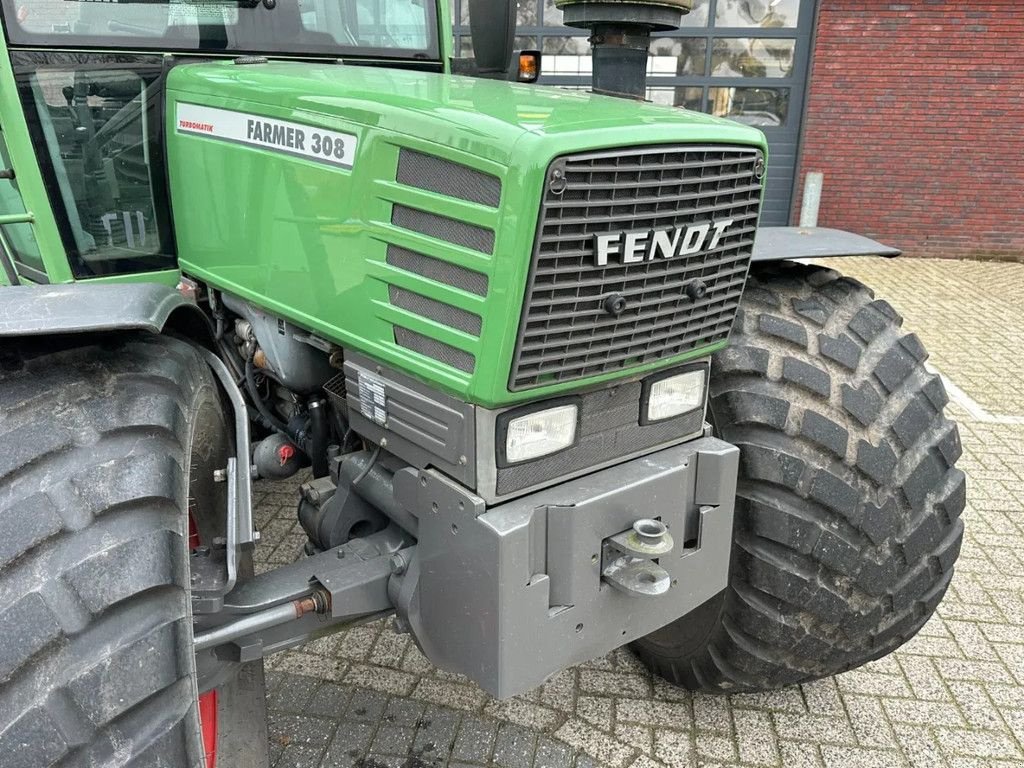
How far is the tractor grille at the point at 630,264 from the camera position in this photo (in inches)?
65.7

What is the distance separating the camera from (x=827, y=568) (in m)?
2.40

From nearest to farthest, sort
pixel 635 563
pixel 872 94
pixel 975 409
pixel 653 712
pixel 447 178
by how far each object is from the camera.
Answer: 1. pixel 447 178
2. pixel 635 563
3. pixel 653 712
4. pixel 975 409
5. pixel 872 94

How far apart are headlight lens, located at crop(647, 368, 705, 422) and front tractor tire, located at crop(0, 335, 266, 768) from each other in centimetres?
A: 104

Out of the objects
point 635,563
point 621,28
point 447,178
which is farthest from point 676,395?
point 621,28

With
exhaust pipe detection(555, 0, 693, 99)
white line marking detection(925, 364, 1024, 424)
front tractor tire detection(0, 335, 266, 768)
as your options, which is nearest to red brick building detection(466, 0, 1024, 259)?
white line marking detection(925, 364, 1024, 424)

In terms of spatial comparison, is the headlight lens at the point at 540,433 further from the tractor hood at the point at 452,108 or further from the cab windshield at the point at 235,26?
the cab windshield at the point at 235,26

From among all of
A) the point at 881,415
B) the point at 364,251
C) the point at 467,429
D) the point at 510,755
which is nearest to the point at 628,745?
the point at 510,755

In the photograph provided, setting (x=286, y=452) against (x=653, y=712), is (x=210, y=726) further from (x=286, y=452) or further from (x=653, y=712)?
(x=653, y=712)

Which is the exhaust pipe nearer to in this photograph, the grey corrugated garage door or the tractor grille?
the tractor grille

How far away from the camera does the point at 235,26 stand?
2500mm

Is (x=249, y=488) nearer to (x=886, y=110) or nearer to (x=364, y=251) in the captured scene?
(x=364, y=251)

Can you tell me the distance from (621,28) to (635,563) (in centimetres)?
264

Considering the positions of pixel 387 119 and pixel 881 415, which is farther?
pixel 881 415

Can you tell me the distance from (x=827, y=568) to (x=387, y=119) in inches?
64.1
